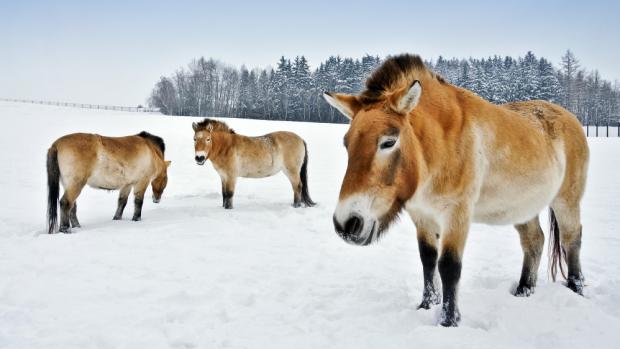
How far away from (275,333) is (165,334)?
85 cm

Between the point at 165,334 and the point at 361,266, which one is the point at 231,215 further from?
the point at 165,334

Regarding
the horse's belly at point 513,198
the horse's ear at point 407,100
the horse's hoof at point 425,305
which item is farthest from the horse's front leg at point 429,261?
the horse's ear at point 407,100

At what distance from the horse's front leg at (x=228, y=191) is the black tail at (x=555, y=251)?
A: 6.66 metres

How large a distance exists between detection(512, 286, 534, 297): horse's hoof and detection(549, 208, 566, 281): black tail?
1.90 ft

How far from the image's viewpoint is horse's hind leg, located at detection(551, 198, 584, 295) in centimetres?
391

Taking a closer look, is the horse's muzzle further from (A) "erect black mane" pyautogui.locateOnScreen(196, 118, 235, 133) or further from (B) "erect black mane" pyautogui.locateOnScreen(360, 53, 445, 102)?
(A) "erect black mane" pyautogui.locateOnScreen(196, 118, 235, 133)

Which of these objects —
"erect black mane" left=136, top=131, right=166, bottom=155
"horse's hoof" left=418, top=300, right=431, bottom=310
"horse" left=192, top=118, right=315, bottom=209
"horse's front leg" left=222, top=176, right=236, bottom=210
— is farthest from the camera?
"horse" left=192, top=118, right=315, bottom=209

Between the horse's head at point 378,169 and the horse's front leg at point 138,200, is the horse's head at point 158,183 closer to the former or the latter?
the horse's front leg at point 138,200

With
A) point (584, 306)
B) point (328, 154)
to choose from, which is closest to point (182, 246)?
point (584, 306)

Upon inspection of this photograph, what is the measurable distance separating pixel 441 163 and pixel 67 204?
6.63 metres

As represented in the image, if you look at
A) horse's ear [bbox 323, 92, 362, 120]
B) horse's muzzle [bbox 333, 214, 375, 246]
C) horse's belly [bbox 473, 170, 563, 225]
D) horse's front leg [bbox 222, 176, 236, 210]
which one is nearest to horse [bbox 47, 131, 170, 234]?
horse's front leg [bbox 222, 176, 236, 210]

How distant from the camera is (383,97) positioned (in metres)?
2.84

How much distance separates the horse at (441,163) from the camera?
2.56 m

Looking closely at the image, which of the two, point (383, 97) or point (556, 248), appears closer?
point (383, 97)
